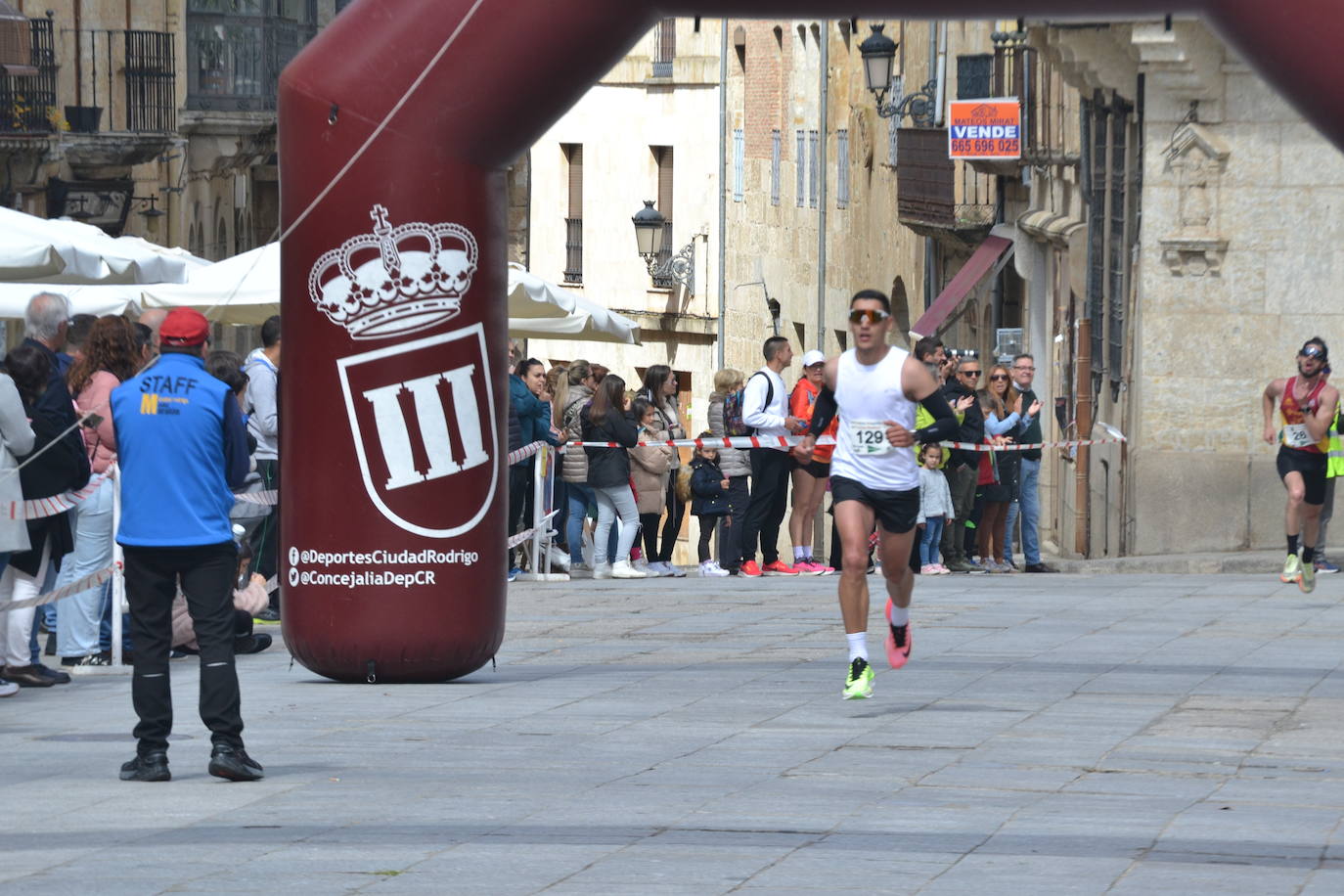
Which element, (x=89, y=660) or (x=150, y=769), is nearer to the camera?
(x=150, y=769)

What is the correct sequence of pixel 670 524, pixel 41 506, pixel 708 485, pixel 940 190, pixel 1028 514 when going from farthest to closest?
pixel 940 190
pixel 1028 514
pixel 670 524
pixel 708 485
pixel 41 506

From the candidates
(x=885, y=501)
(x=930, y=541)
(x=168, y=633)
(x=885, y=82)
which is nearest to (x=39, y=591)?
(x=168, y=633)

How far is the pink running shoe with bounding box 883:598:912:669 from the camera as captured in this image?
12266 millimetres

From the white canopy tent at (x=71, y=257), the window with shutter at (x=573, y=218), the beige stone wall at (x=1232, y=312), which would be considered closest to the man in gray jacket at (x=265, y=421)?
the white canopy tent at (x=71, y=257)

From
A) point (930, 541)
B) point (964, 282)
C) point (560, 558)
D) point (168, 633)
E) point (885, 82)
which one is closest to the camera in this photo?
point (168, 633)

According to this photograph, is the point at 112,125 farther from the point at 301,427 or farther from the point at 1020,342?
the point at 301,427

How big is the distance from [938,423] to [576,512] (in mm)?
8296

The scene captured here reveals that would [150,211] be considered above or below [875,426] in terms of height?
above

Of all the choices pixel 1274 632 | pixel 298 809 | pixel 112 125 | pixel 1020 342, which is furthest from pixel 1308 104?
pixel 112 125

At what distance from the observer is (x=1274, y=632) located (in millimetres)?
15703

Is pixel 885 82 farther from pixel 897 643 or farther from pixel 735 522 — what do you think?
pixel 897 643

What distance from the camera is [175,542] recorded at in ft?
31.2

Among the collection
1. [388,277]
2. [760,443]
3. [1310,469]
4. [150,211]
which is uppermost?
[150,211]

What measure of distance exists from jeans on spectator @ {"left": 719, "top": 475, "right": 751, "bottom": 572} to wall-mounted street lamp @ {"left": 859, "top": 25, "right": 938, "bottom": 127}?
470 inches
